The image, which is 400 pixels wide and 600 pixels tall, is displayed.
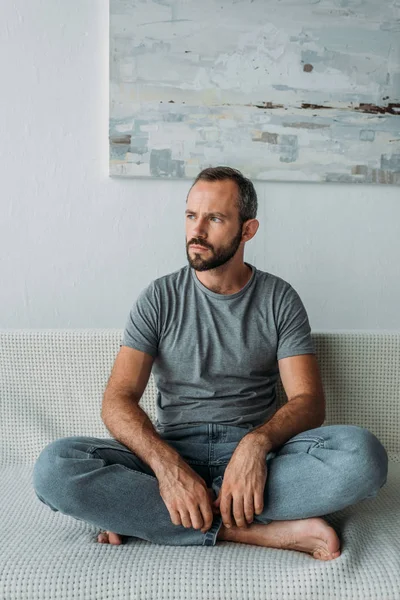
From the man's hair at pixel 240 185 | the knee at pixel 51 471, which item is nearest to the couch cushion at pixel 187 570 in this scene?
the knee at pixel 51 471

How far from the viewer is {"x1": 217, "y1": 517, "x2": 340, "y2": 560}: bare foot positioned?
1529mm

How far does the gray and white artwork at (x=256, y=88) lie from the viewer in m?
2.32

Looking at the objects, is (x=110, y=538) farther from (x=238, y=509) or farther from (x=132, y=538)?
(x=238, y=509)

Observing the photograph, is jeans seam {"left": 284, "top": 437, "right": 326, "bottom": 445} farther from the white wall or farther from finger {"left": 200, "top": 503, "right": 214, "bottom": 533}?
the white wall

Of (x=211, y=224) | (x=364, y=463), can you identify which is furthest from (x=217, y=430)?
(x=211, y=224)

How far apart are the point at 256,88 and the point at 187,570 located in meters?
A: 1.54

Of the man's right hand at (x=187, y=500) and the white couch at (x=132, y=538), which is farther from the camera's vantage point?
the man's right hand at (x=187, y=500)

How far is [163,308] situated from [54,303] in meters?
0.65

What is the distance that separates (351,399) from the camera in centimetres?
211

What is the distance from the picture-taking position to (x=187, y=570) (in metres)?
1.46

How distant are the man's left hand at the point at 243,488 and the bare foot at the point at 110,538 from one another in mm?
237

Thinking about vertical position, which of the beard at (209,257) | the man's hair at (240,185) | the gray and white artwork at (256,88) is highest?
the gray and white artwork at (256,88)

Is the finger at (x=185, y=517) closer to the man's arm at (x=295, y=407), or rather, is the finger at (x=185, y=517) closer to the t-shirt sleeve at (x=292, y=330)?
the man's arm at (x=295, y=407)

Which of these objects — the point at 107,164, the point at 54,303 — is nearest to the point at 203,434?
the point at 54,303
